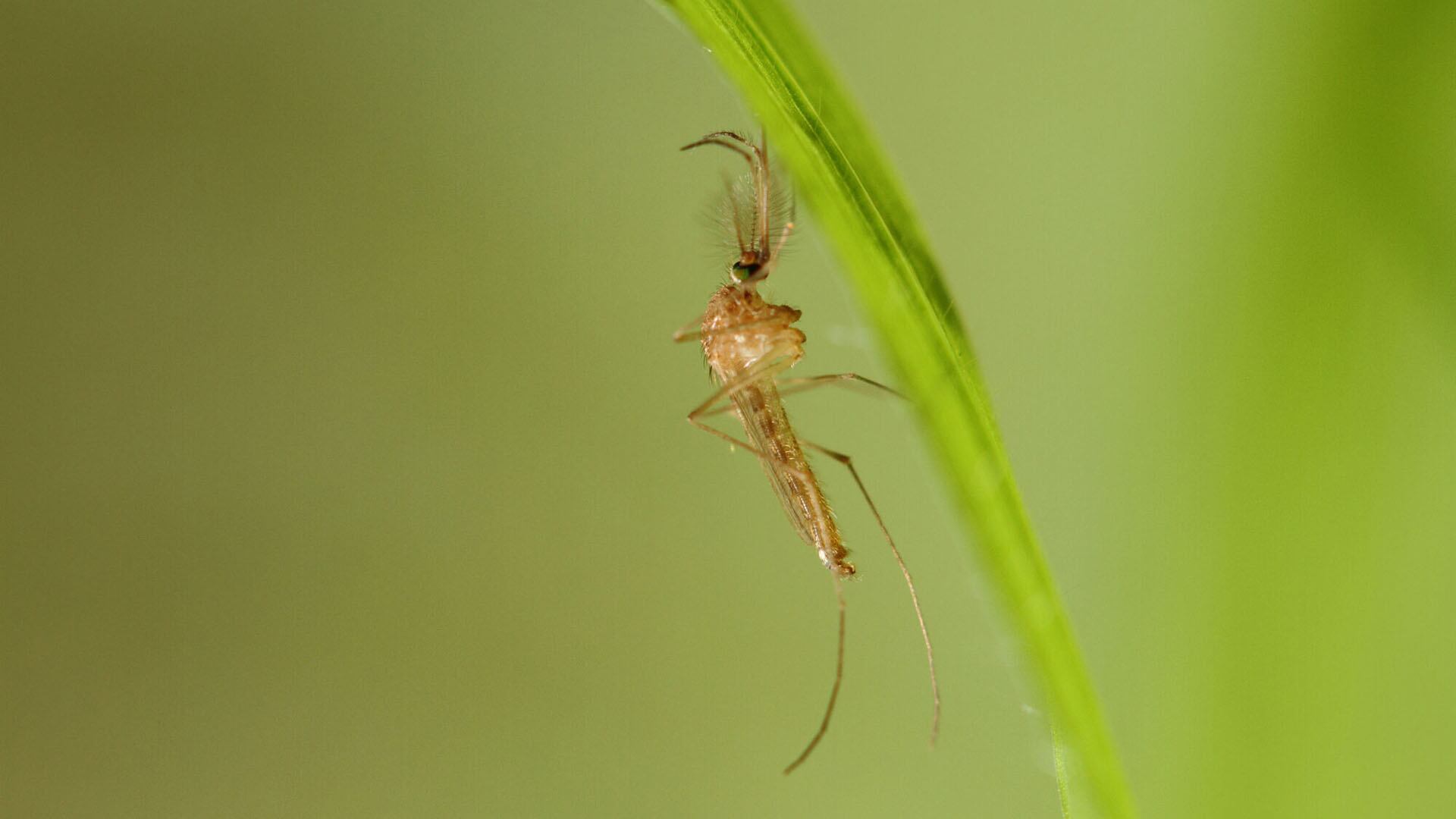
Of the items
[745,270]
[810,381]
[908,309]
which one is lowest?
[908,309]

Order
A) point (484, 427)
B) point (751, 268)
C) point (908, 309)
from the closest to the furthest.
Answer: point (908, 309) < point (751, 268) < point (484, 427)

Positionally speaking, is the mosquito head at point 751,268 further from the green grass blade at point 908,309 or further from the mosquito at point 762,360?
the green grass blade at point 908,309

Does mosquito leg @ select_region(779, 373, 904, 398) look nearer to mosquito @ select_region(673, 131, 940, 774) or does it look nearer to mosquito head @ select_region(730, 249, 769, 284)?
mosquito @ select_region(673, 131, 940, 774)

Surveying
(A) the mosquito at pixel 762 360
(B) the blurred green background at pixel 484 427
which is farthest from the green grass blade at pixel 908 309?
(B) the blurred green background at pixel 484 427

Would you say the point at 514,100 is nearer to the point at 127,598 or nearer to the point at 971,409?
the point at 127,598

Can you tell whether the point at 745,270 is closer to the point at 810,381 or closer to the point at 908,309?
the point at 810,381

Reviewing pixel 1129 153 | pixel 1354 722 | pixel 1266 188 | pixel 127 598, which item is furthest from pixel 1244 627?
pixel 127 598

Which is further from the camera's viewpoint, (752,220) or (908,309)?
(752,220)

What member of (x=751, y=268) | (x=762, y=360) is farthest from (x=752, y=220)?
(x=762, y=360)
